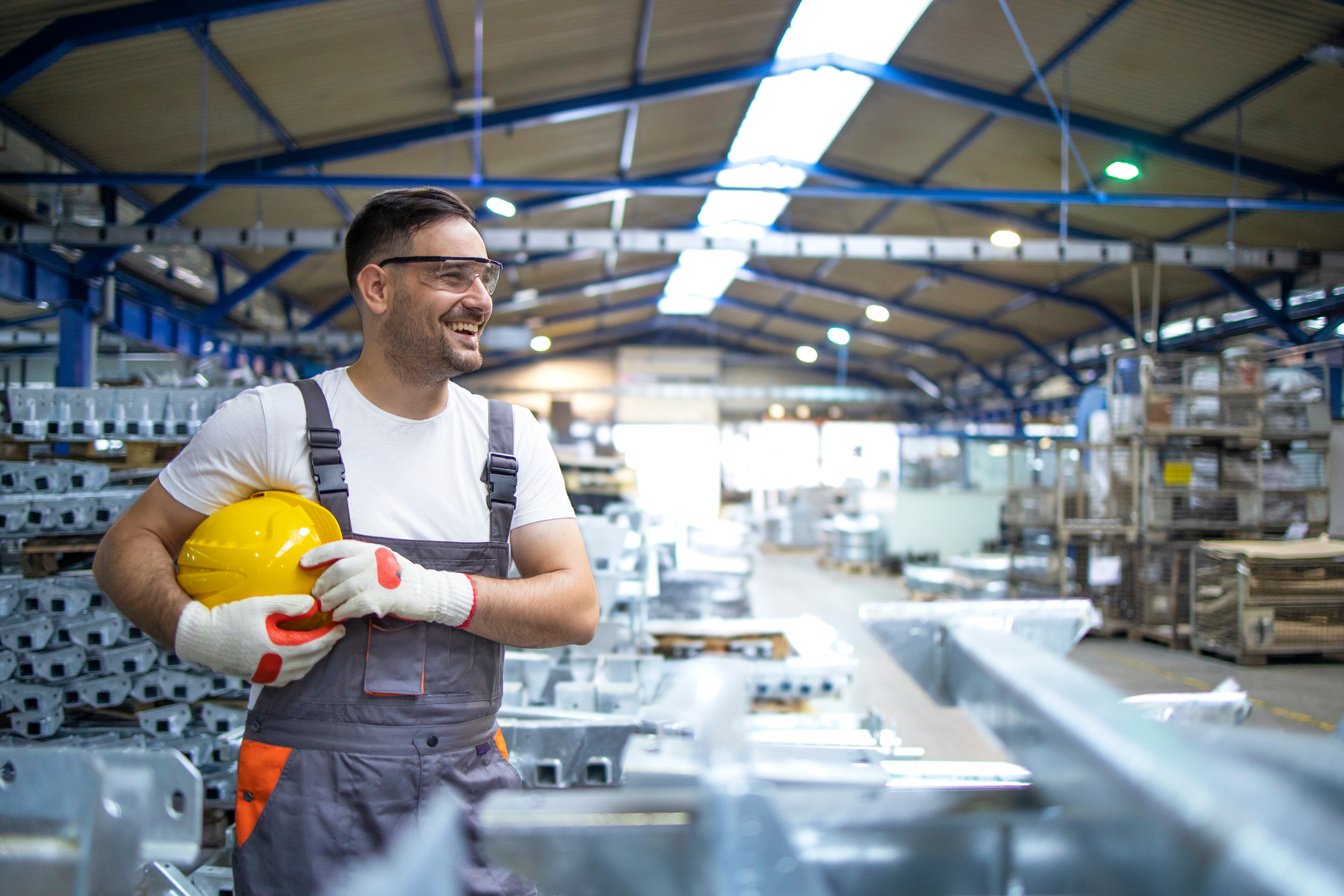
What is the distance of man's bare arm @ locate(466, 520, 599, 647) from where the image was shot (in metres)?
1.67

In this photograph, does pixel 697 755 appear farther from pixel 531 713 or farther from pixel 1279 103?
pixel 1279 103

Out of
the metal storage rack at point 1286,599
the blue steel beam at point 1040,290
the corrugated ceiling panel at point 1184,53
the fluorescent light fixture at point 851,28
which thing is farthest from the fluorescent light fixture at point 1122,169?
the blue steel beam at point 1040,290

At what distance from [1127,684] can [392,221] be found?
732cm

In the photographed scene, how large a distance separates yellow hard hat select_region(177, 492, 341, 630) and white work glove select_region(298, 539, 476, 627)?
35 mm

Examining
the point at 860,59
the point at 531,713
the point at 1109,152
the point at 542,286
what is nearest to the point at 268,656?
the point at 531,713

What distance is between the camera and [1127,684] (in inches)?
284

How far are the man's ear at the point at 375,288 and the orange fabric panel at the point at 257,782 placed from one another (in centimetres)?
86

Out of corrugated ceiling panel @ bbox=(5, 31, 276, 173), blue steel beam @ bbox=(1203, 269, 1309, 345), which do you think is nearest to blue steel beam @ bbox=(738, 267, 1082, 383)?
blue steel beam @ bbox=(1203, 269, 1309, 345)

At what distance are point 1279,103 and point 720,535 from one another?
25.8 ft

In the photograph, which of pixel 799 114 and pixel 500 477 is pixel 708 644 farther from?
pixel 799 114

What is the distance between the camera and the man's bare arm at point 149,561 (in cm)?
160

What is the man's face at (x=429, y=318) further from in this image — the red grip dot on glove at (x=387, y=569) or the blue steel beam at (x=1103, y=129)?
the blue steel beam at (x=1103, y=129)

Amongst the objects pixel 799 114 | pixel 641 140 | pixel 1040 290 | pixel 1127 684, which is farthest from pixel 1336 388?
pixel 641 140

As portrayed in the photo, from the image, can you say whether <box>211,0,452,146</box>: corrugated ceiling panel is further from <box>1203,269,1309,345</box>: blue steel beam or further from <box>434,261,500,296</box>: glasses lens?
<box>1203,269,1309,345</box>: blue steel beam
